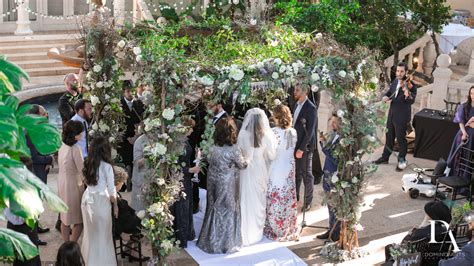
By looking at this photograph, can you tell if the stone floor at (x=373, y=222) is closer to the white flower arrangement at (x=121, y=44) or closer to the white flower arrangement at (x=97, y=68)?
the white flower arrangement at (x=97, y=68)

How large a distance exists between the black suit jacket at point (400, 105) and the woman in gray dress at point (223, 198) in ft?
11.9

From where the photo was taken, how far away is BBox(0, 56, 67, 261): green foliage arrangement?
3900 mm

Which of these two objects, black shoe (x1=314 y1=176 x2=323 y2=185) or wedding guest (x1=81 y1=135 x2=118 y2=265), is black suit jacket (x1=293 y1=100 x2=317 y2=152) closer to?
black shoe (x1=314 y1=176 x2=323 y2=185)

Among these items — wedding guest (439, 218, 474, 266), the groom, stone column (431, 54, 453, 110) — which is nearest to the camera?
wedding guest (439, 218, 474, 266)

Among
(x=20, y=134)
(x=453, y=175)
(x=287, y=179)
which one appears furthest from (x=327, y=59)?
(x=20, y=134)

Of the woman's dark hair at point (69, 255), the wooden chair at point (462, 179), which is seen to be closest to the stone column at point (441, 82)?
the wooden chair at point (462, 179)

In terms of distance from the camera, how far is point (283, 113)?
966 centimetres

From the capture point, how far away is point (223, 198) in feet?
30.9

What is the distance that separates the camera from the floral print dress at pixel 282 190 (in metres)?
9.73

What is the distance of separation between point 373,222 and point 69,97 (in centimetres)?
406

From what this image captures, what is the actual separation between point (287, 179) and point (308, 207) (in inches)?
44.4

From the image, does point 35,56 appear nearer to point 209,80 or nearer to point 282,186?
point 282,186

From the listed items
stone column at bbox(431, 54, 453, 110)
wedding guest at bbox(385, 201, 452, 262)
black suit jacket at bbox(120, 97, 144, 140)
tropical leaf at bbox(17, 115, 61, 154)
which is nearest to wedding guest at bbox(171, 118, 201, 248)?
black suit jacket at bbox(120, 97, 144, 140)

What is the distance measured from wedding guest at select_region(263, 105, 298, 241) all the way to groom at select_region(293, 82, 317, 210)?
467 mm
